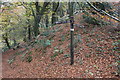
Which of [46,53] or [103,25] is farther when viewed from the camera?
[103,25]

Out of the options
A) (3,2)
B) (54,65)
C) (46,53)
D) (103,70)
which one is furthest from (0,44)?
(103,70)

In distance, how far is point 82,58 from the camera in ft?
23.0

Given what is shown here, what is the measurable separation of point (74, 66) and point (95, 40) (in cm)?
308

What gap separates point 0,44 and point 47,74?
22.9m

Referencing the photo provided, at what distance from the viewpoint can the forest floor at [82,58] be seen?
19.2 feet

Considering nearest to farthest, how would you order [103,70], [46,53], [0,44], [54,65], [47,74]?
[103,70]
[47,74]
[54,65]
[46,53]
[0,44]

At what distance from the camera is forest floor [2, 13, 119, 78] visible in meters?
5.84

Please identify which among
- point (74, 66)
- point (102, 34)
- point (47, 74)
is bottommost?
point (47, 74)

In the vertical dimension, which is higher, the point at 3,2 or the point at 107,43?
the point at 3,2

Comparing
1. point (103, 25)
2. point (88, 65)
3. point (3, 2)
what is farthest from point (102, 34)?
point (3, 2)

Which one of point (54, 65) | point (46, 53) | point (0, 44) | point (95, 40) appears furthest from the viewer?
point (0, 44)

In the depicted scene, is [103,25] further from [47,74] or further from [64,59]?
[47,74]

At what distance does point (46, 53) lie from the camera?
9.25 metres

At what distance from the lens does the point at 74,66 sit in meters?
6.55
